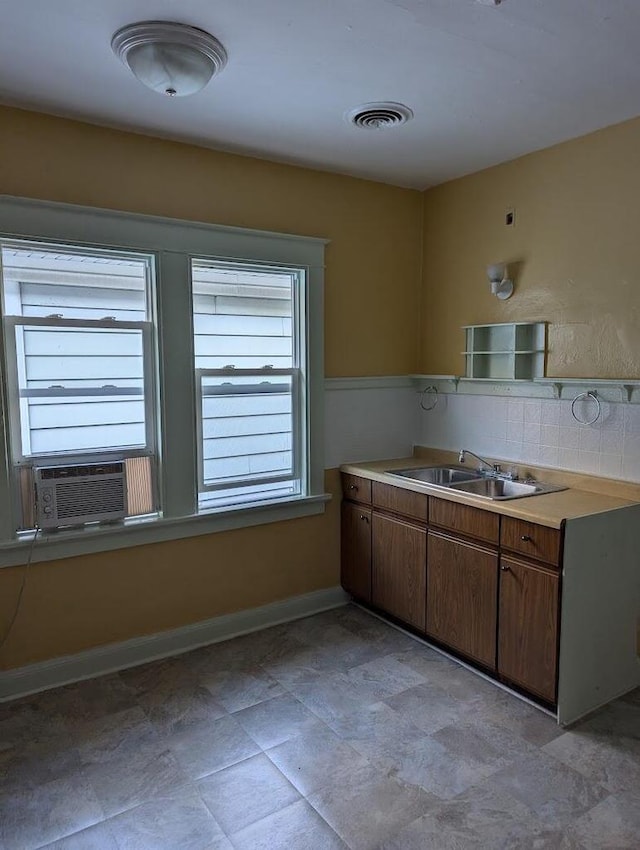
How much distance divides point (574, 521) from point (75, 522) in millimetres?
2251

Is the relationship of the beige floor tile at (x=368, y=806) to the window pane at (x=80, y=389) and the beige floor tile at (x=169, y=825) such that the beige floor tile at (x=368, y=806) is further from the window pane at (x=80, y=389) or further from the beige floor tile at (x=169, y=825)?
the window pane at (x=80, y=389)

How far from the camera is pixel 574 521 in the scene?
2.45 m

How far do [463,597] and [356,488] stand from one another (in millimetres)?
967

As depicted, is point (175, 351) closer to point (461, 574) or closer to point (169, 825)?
point (461, 574)

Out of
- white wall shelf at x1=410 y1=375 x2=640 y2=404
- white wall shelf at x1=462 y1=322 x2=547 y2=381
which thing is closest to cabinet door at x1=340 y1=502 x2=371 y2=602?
white wall shelf at x1=410 y1=375 x2=640 y2=404

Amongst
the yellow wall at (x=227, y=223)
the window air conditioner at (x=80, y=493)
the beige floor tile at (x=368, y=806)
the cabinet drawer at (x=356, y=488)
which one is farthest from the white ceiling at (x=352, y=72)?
the beige floor tile at (x=368, y=806)

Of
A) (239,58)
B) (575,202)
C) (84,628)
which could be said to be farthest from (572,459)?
(84,628)

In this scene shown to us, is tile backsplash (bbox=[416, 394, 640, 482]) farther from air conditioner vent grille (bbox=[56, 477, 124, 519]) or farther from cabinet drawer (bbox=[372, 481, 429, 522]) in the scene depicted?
air conditioner vent grille (bbox=[56, 477, 124, 519])

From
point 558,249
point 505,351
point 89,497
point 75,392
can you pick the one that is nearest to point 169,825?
point 89,497

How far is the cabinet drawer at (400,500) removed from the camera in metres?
3.16

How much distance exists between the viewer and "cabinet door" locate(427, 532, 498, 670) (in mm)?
2803

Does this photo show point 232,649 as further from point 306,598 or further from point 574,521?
point 574,521

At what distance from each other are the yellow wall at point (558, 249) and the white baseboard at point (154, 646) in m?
1.69

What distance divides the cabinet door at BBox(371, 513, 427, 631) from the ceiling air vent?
201 centimetres
